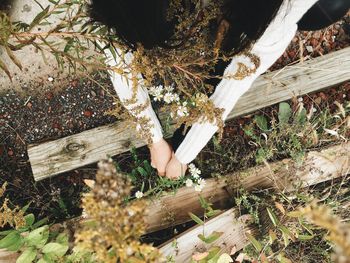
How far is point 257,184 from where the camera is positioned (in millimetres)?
2248

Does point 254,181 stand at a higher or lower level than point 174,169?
lower

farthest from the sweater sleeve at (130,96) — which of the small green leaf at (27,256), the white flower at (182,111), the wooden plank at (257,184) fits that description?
the small green leaf at (27,256)

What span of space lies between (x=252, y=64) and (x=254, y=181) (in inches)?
32.5

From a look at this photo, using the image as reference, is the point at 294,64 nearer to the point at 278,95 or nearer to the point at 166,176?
the point at 278,95

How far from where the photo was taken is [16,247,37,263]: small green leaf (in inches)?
71.5

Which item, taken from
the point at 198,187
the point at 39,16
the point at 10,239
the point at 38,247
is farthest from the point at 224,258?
the point at 39,16

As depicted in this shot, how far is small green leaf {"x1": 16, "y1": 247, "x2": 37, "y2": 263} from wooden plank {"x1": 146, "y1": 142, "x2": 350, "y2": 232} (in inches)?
23.3

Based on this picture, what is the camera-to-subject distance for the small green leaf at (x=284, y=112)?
2.38 metres

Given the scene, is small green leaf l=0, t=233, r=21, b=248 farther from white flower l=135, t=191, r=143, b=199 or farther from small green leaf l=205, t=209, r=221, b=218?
small green leaf l=205, t=209, r=221, b=218

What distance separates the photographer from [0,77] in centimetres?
246

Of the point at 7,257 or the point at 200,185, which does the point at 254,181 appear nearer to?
the point at 200,185

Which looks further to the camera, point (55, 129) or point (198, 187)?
point (55, 129)

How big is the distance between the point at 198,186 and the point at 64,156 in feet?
2.50

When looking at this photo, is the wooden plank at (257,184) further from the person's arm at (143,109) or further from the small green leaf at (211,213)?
the person's arm at (143,109)
